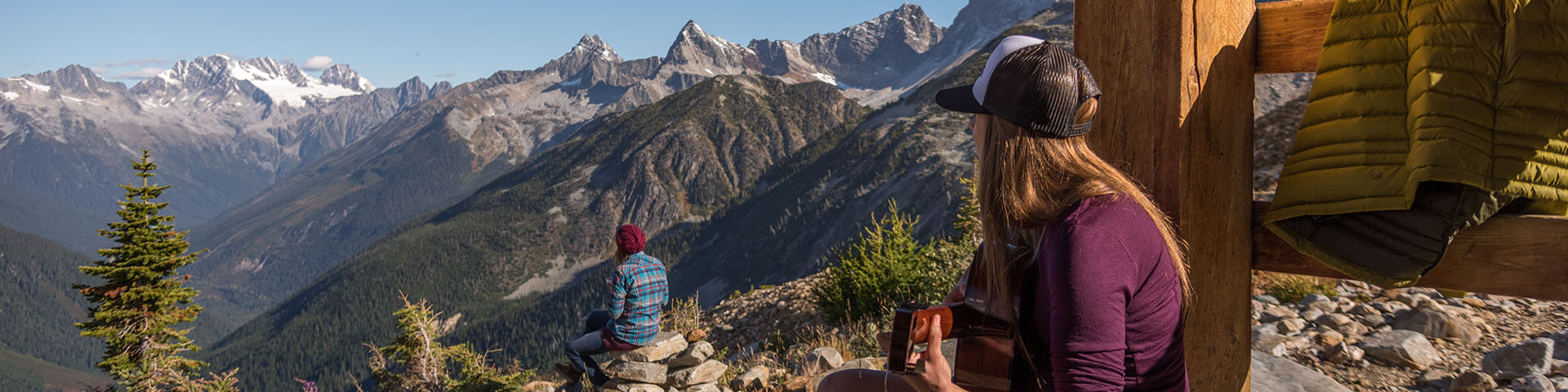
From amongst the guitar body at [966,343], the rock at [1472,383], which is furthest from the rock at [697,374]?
the guitar body at [966,343]

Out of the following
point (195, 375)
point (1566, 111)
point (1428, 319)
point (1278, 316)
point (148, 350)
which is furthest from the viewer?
point (195, 375)

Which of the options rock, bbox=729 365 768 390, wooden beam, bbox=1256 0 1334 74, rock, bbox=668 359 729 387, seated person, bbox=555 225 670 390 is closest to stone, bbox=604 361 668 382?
rock, bbox=668 359 729 387

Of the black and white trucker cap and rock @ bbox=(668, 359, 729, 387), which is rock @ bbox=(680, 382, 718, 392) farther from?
the black and white trucker cap

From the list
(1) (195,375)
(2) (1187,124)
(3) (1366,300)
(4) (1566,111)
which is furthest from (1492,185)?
(1) (195,375)

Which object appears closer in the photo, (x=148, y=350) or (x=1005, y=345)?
(x=1005, y=345)

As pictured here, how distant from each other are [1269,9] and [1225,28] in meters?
0.16

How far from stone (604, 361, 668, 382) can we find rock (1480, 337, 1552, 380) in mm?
6478

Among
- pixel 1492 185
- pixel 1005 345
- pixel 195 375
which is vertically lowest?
pixel 195 375

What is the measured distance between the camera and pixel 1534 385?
363 centimetres

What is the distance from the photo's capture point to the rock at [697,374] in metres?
7.82

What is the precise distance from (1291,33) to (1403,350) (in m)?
3.25

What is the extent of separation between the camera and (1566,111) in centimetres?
162

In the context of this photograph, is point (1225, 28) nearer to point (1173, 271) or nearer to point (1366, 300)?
point (1173, 271)

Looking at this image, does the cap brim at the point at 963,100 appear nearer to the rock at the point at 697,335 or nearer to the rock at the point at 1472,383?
the rock at the point at 1472,383
